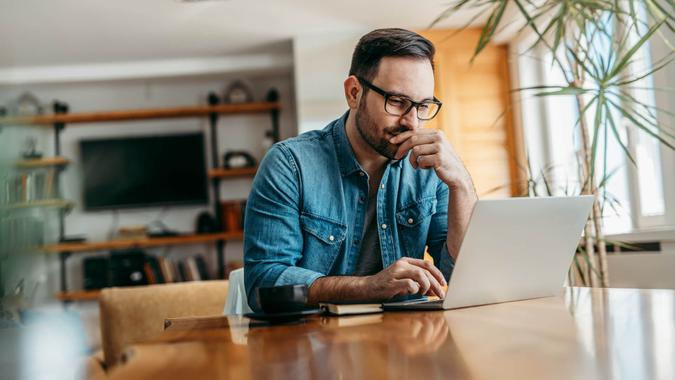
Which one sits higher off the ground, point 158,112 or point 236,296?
point 158,112

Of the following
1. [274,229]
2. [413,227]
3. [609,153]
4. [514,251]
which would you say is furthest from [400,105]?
[609,153]

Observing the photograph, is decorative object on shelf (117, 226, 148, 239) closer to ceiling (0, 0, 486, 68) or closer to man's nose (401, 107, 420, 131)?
ceiling (0, 0, 486, 68)

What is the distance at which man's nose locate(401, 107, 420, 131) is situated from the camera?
1605 mm

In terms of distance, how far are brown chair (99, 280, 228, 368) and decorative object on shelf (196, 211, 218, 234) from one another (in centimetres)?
399

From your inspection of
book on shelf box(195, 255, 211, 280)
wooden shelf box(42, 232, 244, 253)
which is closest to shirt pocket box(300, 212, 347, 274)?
wooden shelf box(42, 232, 244, 253)

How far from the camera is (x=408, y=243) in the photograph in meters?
1.66

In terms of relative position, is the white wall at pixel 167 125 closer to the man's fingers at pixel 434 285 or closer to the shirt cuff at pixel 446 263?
the shirt cuff at pixel 446 263

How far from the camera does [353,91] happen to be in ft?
5.82

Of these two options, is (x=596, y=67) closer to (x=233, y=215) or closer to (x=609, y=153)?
(x=609, y=153)

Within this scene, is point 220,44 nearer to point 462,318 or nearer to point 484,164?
point 484,164

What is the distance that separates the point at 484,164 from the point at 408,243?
389 centimetres

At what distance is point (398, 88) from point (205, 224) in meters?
4.82

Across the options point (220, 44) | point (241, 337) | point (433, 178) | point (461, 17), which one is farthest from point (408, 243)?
point (220, 44)

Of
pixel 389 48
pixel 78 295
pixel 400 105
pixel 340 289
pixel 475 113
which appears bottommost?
pixel 78 295
